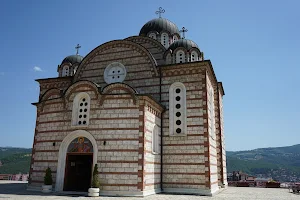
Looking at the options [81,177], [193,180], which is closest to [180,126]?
[193,180]

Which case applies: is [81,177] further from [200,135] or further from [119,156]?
[200,135]

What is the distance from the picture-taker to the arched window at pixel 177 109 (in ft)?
57.9

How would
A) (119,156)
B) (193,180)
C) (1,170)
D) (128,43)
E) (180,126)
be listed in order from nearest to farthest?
(119,156), (193,180), (180,126), (128,43), (1,170)

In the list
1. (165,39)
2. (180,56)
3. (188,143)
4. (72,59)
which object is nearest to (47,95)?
(72,59)

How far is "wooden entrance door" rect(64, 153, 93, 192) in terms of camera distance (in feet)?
53.3

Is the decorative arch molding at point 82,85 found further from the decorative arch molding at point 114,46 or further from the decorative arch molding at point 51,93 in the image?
the decorative arch molding at point 114,46

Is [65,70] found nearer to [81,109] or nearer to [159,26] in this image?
[81,109]

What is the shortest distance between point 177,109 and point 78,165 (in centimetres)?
720

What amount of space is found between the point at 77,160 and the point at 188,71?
916cm

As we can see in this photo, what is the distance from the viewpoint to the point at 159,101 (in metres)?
18.5

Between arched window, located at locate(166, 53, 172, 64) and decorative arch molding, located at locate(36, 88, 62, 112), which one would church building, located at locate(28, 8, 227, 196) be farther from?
arched window, located at locate(166, 53, 172, 64)

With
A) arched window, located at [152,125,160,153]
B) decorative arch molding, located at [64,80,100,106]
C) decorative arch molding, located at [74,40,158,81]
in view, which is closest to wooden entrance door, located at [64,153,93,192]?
decorative arch molding, located at [64,80,100,106]

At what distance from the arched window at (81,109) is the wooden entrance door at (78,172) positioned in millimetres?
1936

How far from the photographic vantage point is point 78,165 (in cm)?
1709
